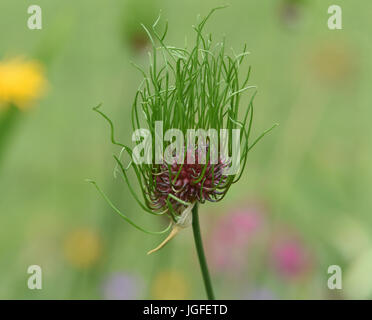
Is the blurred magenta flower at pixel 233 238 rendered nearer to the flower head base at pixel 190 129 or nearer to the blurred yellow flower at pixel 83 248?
the blurred yellow flower at pixel 83 248

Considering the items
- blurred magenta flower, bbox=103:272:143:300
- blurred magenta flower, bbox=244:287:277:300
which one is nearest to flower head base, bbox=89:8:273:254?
blurred magenta flower, bbox=244:287:277:300

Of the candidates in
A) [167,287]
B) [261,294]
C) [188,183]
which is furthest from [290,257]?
[188,183]

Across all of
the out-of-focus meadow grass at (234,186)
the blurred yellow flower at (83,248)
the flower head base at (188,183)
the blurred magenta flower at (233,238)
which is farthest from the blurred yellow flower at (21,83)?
the flower head base at (188,183)

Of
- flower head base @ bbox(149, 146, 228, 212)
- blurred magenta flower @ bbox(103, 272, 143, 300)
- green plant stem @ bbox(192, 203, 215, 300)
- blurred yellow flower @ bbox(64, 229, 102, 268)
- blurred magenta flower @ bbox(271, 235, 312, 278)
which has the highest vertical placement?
flower head base @ bbox(149, 146, 228, 212)

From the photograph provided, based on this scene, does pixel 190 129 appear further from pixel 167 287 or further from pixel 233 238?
pixel 233 238

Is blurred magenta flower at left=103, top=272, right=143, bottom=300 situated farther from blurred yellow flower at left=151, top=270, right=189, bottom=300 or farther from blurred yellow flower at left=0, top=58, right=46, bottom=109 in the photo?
blurred yellow flower at left=0, top=58, right=46, bottom=109
